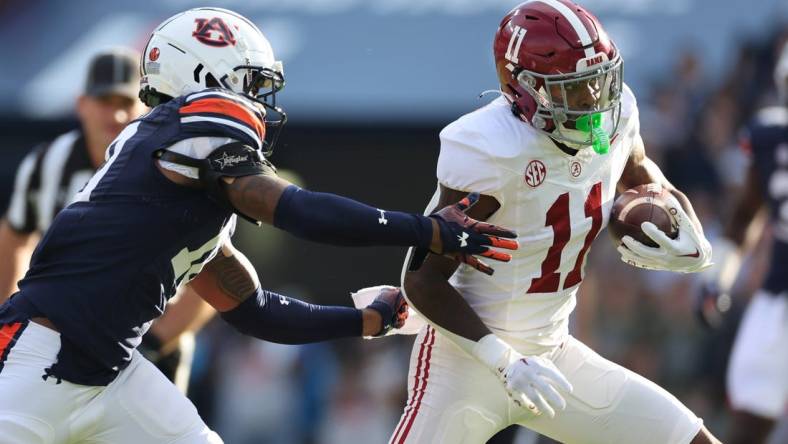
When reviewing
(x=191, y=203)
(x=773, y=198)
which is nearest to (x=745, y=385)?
(x=773, y=198)

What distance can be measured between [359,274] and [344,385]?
112 cm

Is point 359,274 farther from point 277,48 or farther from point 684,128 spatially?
point 684,128

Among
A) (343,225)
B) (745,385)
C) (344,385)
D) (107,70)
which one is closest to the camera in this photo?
(343,225)

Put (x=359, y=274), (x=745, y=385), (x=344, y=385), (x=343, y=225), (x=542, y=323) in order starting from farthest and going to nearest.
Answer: (x=359, y=274) → (x=344, y=385) → (x=745, y=385) → (x=542, y=323) → (x=343, y=225)

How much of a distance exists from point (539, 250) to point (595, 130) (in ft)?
1.24

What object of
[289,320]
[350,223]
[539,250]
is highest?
Result: [350,223]

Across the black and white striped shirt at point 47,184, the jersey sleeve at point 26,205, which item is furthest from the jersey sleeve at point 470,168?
the jersey sleeve at point 26,205

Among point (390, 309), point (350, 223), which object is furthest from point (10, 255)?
point (350, 223)

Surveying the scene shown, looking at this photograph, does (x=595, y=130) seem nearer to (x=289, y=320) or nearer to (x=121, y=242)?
(x=289, y=320)

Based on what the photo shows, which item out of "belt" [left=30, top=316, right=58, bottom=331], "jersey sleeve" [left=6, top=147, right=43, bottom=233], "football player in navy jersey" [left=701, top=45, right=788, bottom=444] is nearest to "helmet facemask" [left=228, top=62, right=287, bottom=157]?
"belt" [left=30, top=316, right=58, bottom=331]

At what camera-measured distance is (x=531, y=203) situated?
13.6 ft

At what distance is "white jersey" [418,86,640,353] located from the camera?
4.05m

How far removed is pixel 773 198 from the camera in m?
6.66

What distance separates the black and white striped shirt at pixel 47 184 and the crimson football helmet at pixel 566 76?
2.24m
